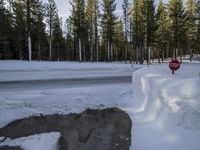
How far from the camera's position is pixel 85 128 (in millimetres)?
7641

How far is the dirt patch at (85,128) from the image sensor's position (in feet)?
21.6

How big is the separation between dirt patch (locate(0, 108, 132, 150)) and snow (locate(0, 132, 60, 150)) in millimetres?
167

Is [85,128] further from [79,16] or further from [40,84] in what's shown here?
[79,16]

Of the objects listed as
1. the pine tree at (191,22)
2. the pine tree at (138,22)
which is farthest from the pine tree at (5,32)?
the pine tree at (191,22)

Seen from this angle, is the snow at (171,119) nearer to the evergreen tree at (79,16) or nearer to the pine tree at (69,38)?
the evergreen tree at (79,16)

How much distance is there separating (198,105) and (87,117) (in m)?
3.47

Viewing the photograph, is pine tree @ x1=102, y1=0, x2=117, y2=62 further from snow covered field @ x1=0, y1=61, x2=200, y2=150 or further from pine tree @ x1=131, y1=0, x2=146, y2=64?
snow covered field @ x1=0, y1=61, x2=200, y2=150

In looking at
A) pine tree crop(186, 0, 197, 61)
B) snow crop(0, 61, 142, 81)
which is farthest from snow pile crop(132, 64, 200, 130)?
pine tree crop(186, 0, 197, 61)

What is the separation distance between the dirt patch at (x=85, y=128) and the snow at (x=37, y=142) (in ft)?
0.55

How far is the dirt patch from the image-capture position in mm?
6570

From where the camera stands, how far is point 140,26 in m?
49.3

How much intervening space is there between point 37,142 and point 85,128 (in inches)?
52.9

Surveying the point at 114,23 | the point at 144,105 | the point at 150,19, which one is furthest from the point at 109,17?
the point at 144,105

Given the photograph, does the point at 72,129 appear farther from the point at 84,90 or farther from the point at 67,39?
the point at 67,39
